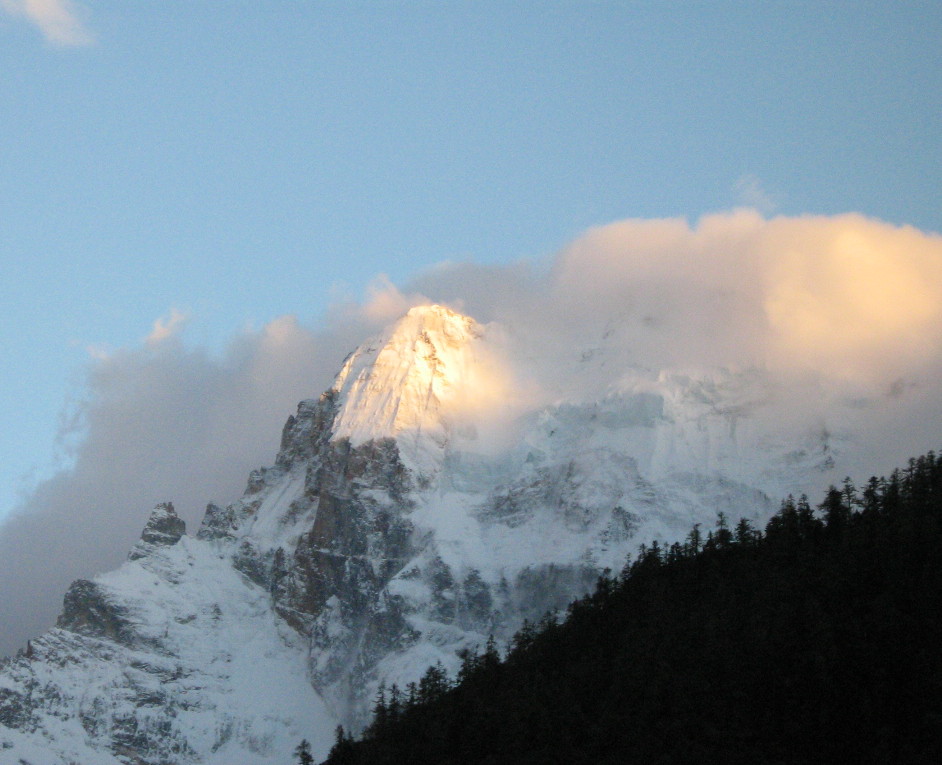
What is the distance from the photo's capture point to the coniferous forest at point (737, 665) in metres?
131

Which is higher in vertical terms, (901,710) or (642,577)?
(642,577)

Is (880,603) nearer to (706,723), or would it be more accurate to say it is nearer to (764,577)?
(706,723)

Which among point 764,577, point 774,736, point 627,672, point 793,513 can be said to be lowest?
point 774,736

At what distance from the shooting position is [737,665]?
145 metres

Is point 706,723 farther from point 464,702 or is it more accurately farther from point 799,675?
point 464,702


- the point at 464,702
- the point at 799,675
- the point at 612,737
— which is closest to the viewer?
the point at 799,675

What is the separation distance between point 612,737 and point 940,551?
103ft

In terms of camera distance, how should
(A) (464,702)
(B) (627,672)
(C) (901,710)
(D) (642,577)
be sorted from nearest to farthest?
(C) (901,710) → (B) (627,672) → (A) (464,702) → (D) (642,577)

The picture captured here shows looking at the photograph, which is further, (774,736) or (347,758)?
(347,758)

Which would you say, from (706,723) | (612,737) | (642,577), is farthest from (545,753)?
(642,577)

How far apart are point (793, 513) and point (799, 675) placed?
1908 inches

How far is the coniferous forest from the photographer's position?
130750 mm

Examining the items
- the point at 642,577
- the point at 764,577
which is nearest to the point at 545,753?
the point at 764,577

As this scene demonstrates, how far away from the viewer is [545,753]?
15162 centimetres
